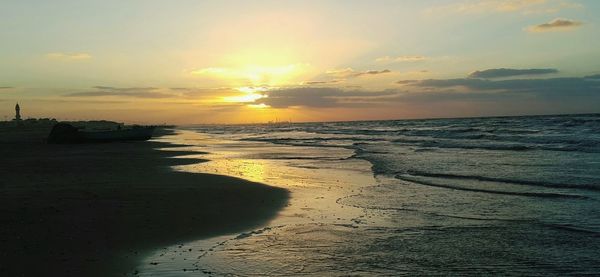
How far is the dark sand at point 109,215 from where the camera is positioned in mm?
7227

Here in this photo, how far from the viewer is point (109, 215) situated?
10289mm

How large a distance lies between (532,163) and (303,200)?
565 inches

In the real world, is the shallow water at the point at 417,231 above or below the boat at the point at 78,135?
below

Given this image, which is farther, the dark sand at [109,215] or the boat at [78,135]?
the boat at [78,135]

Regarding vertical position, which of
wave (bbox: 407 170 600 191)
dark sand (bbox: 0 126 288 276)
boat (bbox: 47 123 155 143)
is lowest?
wave (bbox: 407 170 600 191)

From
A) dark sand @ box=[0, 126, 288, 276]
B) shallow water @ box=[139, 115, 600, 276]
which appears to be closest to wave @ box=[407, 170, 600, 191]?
shallow water @ box=[139, 115, 600, 276]

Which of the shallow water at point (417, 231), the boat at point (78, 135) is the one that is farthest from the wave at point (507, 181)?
the boat at point (78, 135)

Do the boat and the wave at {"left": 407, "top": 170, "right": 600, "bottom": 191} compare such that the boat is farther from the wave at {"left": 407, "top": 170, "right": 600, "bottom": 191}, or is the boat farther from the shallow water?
the wave at {"left": 407, "top": 170, "right": 600, "bottom": 191}

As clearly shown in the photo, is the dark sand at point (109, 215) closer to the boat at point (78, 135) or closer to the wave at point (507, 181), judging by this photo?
the wave at point (507, 181)

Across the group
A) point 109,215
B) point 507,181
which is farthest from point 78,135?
point 507,181

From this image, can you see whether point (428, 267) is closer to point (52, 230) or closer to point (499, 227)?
point (499, 227)

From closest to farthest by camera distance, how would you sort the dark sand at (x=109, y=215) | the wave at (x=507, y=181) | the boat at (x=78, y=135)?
the dark sand at (x=109, y=215)
the wave at (x=507, y=181)
the boat at (x=78, y=135)

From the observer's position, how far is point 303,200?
13.4 metres

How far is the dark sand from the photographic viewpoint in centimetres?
723
